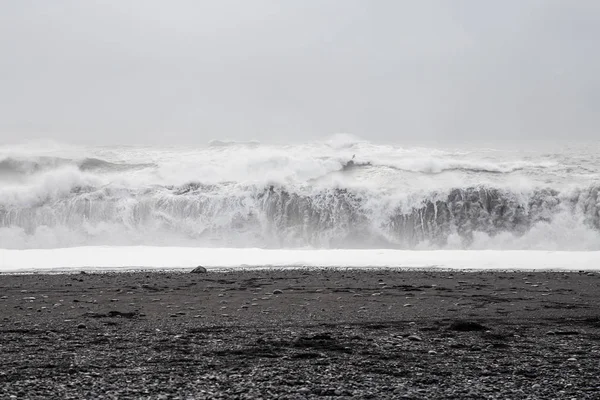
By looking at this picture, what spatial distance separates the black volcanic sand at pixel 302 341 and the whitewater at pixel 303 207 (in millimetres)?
8912

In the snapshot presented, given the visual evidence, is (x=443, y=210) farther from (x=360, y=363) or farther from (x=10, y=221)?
(x=360, y=363)

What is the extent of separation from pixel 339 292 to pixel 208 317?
3289 millimetres

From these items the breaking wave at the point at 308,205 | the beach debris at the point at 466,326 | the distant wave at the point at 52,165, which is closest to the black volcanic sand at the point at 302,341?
the beach debris at the point at 466,326

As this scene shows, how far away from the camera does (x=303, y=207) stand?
25938 millimetres

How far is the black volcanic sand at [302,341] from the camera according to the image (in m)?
4.87

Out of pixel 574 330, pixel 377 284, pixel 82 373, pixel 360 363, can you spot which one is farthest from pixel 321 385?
pixel 377 284

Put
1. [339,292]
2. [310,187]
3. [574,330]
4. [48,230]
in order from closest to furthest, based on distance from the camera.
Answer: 1. [574,330]
2. [339,292]
3. [48,230]
4. [310,187]

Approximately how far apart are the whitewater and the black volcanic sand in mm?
8912

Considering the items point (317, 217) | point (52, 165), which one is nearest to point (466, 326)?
point (317, 217)

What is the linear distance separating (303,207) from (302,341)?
1941cm

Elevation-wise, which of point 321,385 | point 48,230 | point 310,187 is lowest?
point 321,385

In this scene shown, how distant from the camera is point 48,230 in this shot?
80.1 feet

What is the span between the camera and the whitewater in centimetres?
2361

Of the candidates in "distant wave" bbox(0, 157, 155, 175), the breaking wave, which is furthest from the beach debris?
"distant wave" bbox(0, 157, 155, 175)
